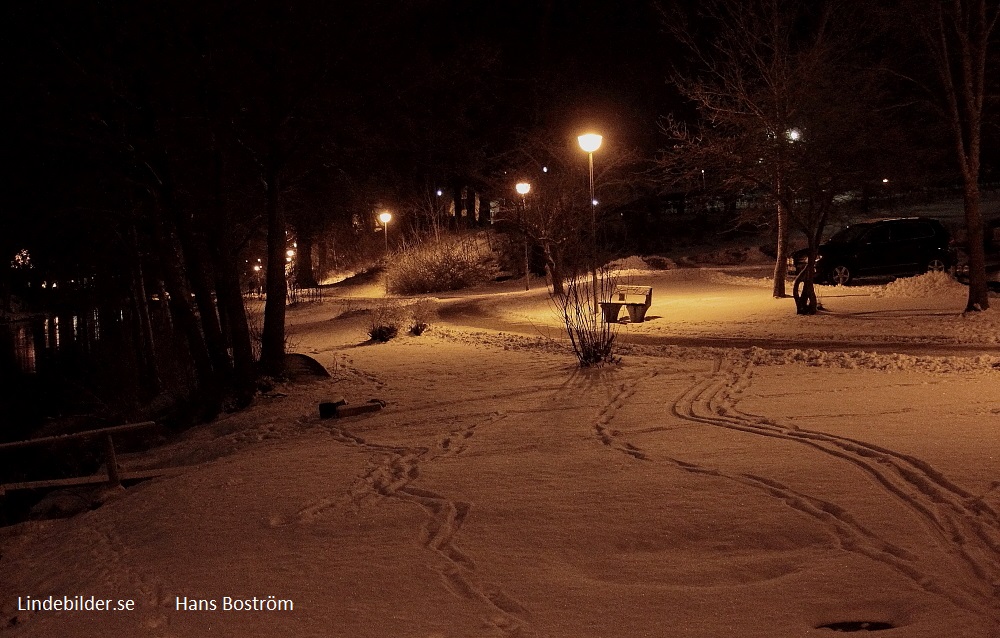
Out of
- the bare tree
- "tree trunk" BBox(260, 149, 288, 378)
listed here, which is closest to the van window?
the bare tree

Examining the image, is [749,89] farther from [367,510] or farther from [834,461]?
[367,510]

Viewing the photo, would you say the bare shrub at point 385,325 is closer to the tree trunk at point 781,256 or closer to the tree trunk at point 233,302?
the tree trunk at point 233,302

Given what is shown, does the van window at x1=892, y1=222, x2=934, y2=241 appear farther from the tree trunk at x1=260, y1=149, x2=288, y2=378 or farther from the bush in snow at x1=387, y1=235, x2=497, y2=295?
the tree trunk at x1=260, y1=149, x2=288, y2=378

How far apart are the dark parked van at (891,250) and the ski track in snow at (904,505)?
1670 cm

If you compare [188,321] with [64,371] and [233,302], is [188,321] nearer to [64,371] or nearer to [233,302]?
[233,302]

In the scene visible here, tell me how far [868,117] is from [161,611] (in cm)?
1720

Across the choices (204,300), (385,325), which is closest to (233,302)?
(204,300)

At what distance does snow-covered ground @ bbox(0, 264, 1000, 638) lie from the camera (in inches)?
162

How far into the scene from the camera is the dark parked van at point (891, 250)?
22469mm

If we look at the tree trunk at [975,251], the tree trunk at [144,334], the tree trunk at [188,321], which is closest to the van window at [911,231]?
the tree trunk at [975,251]

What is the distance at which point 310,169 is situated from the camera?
13367 millimetres

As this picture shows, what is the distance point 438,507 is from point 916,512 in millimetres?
3243

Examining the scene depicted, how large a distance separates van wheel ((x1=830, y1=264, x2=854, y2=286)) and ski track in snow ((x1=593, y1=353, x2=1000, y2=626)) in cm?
1699

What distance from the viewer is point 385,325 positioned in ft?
61.2
